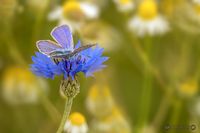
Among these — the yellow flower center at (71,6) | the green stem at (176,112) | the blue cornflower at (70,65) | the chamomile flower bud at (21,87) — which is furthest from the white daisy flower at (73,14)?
the blue cornflower at (70,65)

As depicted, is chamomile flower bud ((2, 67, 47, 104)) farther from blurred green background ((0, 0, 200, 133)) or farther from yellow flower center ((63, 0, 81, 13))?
yellow flower center ((63, 0, 81, 13))

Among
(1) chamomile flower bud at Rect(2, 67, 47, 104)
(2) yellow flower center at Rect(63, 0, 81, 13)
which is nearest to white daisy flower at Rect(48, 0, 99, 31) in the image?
(2) yellow flower center at Rect(63, 0, 81, 13)

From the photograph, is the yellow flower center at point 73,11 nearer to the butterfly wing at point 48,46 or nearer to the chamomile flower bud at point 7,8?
the chamomile flower bud at point 7,8

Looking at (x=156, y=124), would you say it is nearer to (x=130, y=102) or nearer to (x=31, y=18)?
(x=130, y=102)

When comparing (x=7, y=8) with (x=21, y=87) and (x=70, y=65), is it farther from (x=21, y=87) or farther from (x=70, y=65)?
(x=70, y=65)

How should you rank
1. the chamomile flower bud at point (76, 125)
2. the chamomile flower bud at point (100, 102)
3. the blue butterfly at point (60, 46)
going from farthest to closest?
the chamomile flower bud at point (100, 102), the chamomile flower bud at point (76, 125), the blue butterfly at point (60, 46)

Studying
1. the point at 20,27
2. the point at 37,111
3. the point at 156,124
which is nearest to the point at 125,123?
the point at 156,124
